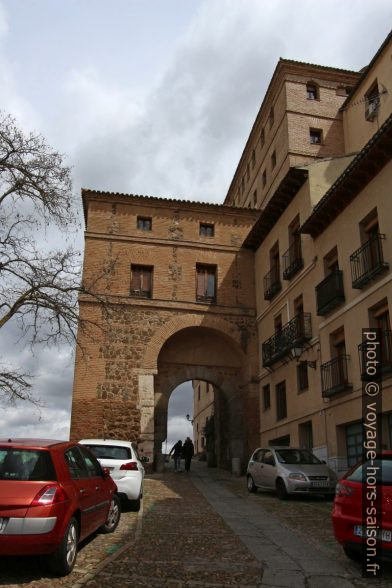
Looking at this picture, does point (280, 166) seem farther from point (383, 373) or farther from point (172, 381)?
point (383, 373)

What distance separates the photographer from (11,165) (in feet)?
42.8

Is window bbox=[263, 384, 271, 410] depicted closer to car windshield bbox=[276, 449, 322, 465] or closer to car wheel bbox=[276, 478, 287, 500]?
car windshield bbox=[276, 449, 322, 465]

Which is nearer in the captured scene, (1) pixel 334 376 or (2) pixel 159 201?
(1) pixel 334 376

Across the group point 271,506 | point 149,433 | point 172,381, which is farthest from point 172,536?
point 172,381

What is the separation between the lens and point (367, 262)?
1472 centimetres

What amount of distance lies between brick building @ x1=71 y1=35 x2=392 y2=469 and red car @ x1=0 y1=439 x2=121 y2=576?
33.5ft

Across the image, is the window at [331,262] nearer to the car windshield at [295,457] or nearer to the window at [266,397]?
the car windshield at [295,457]

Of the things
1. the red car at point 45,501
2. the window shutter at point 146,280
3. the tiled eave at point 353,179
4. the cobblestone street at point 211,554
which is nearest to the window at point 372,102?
the tiled eave at point 353,179

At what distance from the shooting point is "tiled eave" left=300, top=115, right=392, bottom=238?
546 inches

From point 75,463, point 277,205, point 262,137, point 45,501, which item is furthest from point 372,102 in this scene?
point 45,501

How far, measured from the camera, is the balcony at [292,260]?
63.4ft

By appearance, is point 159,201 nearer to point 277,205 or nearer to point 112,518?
point 277,205

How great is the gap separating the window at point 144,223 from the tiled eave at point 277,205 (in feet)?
14.6

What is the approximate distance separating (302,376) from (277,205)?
273 inches
